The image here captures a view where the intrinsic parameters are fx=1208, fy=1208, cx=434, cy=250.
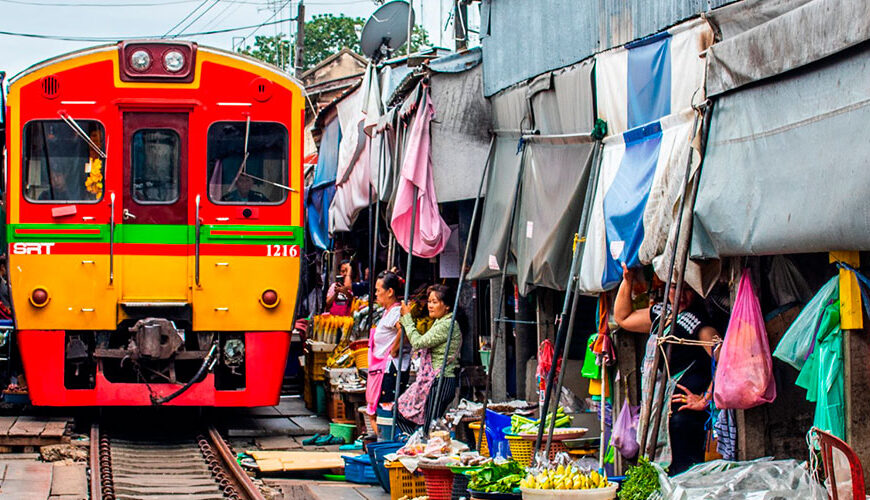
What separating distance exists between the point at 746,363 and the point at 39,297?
22.0ft

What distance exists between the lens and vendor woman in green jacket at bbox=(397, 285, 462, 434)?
991cm

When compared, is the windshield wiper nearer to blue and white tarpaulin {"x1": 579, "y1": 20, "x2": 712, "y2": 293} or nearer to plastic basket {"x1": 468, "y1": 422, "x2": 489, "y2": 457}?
plastic basket {"x1": 468, "y1": 422, "x2": 489, "y2": 457}

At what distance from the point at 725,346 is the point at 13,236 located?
22.2 ft

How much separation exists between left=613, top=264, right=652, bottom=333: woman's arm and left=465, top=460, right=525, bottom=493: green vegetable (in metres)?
1.17

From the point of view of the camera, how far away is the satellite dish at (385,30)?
14.8m

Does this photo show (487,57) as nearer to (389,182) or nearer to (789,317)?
(389,182)

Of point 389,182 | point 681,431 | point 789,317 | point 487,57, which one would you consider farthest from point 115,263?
point 789,317

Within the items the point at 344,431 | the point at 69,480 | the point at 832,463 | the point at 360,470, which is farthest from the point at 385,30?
the point at 832,463

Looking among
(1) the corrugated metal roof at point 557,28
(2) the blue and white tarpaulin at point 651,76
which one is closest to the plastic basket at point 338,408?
(1) the corrugated metal roof at point 557,28

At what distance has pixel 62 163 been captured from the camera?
10695 millimetres

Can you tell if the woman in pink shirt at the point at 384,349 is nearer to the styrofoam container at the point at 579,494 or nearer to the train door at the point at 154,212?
the train door at the point at 154,212

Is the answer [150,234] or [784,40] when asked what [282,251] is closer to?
[150,234]

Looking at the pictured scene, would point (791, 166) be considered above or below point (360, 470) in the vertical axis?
above

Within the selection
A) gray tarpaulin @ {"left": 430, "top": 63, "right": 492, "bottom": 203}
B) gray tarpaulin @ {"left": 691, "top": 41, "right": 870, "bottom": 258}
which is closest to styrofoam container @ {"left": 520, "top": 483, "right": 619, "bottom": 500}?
gray tarpaulin @ {"left": 691, "top": 41, "right": 870, "bottom": 258}
